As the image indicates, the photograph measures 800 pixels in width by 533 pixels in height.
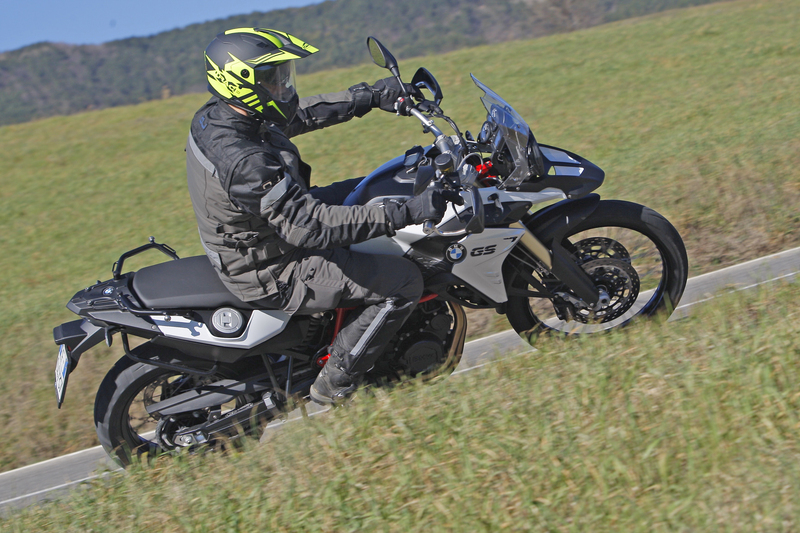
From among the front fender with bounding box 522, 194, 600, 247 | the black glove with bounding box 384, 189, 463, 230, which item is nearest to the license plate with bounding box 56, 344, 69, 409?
the black glove with bounding box 384, 189, 463, 230

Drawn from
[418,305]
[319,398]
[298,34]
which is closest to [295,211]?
[418,305]

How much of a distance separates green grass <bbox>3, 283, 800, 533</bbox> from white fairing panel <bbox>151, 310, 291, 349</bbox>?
0.51 meters

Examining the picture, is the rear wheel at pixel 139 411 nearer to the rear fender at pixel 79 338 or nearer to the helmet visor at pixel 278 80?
the rear fender at pixel 79 338

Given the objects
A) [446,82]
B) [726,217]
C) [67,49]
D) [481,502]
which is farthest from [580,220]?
[67,49]

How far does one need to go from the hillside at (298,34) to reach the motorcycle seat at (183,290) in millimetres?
58072

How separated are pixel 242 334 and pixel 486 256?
4.40 ft

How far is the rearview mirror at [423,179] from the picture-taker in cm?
312

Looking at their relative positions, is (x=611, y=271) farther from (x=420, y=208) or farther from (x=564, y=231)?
(x=420, y=208)

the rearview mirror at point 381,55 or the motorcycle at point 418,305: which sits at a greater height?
the rearview mirror at point 381,55

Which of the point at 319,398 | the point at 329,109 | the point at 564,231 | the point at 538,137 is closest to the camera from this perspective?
the point at 319,398

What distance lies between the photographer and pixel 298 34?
9512 centimetres

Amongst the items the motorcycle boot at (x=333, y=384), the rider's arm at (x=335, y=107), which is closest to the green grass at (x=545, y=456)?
the motorcycle boot at (x=333, y=384)

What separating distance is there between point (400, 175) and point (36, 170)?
538 inches

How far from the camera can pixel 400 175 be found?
12.3 ft
